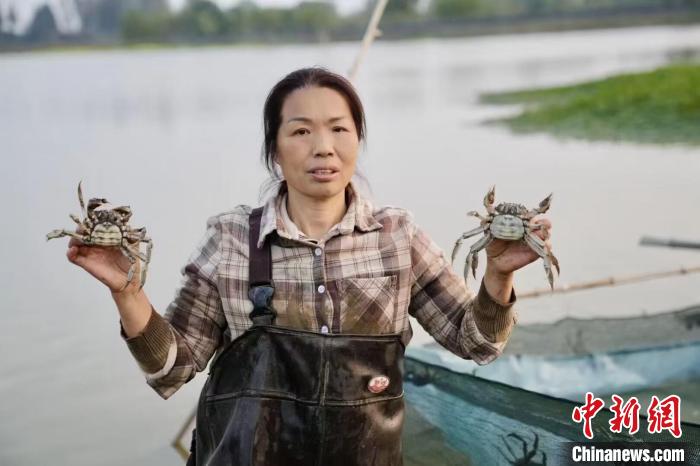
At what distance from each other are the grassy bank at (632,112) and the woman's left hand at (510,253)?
11461 millimetres

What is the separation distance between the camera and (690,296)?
5.52 metres

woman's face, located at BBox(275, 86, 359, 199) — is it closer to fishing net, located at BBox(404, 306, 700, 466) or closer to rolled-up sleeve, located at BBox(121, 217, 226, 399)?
rolled-up sleeve, located at BBox(121, 217, 226, 399)

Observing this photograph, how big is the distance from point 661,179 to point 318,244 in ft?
30.3

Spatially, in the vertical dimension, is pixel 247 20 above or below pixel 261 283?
above

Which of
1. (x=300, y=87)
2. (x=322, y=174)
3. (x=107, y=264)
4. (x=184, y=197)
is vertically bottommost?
(x=107, y=264)

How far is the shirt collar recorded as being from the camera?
1.95 meters

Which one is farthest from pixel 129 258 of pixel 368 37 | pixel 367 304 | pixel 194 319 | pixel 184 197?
pixel 184 197

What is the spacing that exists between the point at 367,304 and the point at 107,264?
0.56 meters

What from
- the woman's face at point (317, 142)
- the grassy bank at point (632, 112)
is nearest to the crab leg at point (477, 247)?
the woman's face at point (317, 142)

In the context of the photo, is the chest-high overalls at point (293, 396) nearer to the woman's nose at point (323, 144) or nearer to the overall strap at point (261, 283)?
the overall strap at point (261, 283)

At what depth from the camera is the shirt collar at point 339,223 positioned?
1.95 meters

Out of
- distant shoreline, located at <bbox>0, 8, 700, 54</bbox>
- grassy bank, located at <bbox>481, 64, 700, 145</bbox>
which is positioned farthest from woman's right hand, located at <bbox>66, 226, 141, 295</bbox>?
distant shoreline, located at <bbox>0, 8, 700, 54</bbox>

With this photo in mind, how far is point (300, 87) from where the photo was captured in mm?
1991

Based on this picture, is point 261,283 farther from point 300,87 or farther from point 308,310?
point 300,87
